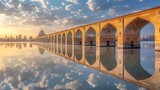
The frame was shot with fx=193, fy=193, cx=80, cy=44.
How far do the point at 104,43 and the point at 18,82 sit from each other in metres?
33.8

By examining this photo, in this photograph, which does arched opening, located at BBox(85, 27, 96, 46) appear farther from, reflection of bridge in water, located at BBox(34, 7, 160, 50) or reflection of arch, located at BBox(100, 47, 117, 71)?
reflection of arch, located at BBox(100, 47, 117, 71)

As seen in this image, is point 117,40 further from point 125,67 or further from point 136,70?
point 136,70

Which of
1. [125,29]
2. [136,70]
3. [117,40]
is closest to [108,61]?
[136,70]

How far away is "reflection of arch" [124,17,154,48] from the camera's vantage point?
97.4 ft

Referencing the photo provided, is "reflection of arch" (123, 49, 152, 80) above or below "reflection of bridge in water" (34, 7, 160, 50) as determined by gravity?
below

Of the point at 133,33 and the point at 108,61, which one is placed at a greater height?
the point at 133,33

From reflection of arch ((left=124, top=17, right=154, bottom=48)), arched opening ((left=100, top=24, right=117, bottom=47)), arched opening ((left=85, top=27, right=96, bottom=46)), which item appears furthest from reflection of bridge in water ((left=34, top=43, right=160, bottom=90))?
arched opening ((left=85, top=27, right=96, bottom=46))

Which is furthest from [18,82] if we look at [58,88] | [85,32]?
[85,32]

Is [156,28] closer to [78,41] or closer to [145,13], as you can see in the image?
[145,13]

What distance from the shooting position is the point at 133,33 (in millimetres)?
31672

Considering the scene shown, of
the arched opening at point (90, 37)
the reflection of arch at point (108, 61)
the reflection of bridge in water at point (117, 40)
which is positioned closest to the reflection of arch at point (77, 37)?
the reflection of bridge in water at point (117, 40)

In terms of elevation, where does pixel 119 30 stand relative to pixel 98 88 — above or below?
above

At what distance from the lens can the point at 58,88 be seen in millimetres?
5609

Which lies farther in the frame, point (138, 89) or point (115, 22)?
point (115, 22)
